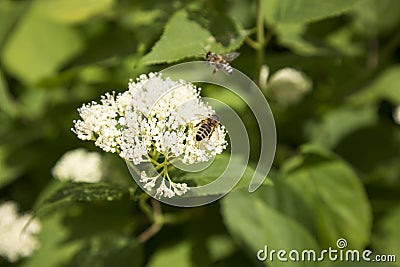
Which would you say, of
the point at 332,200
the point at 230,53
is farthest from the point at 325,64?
the point at 230,53

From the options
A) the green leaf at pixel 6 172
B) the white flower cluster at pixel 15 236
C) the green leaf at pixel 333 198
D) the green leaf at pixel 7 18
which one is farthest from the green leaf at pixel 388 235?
the green leaf at pixel 7 18

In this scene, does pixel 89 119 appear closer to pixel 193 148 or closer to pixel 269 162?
pixel 193 148

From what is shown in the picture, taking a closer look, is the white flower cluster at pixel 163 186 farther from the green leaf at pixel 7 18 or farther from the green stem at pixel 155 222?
the green leaf at pixel 7 18

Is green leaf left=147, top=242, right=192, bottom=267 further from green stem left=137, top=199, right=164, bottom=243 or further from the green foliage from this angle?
the green foliage

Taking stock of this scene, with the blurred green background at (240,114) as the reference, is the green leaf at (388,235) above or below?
below

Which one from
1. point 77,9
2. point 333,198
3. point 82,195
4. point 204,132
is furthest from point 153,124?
point 77,9

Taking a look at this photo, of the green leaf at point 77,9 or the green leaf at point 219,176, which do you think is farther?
the green leaf at point 77,9

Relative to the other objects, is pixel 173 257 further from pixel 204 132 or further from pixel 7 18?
pixel 7 18

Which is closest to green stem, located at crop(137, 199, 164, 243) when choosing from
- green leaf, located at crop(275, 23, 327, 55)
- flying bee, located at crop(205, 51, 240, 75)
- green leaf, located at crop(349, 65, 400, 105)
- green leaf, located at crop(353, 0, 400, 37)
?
flying bee, located at crop(205, 51, 240, 75)
